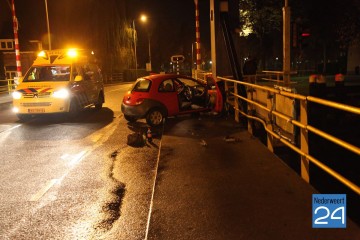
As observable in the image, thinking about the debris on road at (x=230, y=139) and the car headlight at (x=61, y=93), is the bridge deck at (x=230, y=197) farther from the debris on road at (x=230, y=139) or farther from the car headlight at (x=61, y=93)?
the car headlight at (x=61, y=93)

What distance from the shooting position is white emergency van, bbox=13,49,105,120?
1357cm

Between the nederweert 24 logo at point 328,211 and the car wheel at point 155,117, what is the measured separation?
7.29 meters

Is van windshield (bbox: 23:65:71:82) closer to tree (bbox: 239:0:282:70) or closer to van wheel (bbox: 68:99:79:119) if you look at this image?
van wheel (bbox: 68:99:79:119)

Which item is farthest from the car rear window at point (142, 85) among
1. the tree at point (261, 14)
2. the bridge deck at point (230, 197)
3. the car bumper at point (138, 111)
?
the tree at point (261, 14)

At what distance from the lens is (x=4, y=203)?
19.2ft

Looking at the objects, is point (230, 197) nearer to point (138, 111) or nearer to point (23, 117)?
point (138, 111)

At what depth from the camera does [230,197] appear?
5.49m

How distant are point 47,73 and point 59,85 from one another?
1940 mm

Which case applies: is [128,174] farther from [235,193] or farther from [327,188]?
[327,188]

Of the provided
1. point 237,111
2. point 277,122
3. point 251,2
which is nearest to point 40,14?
point 251,2

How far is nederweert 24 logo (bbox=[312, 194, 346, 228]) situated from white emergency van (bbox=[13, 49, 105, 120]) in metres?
10.2

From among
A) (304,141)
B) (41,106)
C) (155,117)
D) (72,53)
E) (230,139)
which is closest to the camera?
(304,141)

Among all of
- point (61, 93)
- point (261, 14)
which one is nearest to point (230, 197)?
point (61, 93)

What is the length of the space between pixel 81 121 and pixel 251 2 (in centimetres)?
2156
